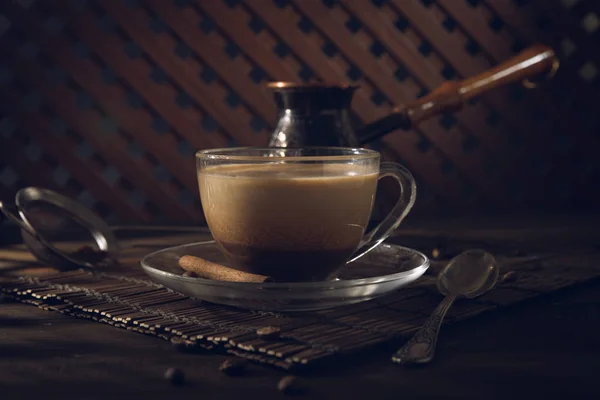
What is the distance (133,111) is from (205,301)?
1.05m

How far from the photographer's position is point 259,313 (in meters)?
0.73

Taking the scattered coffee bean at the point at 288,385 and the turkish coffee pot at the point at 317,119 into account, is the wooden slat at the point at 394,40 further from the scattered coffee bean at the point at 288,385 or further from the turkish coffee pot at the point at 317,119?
the scattered coffee bean at the point at 288,385

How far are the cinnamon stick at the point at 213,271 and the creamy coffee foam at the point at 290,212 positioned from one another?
0.02 meters

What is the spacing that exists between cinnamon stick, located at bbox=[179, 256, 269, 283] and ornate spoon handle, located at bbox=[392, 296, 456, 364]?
0.15 meters

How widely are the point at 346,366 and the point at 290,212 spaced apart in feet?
0.59

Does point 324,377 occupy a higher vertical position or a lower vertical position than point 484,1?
lower

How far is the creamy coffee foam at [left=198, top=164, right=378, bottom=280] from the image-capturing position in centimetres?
76

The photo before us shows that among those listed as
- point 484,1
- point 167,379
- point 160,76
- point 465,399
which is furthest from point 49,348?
point 160,76

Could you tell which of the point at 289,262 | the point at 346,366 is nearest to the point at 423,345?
the point at 346,366

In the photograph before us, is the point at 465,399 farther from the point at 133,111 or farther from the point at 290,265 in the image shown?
the point at 133,111

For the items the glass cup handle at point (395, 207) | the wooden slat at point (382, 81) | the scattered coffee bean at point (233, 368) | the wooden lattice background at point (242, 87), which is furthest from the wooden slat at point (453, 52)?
the scattered coffee bean at point (233, 368)

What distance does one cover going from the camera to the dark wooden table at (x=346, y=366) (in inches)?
22.6

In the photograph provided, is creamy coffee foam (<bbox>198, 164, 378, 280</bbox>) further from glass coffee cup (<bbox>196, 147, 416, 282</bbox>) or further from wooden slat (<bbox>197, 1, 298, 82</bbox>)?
wooden slat (<bbox>197, 1, 298, 82</bbox>)

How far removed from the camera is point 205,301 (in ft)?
2.54
